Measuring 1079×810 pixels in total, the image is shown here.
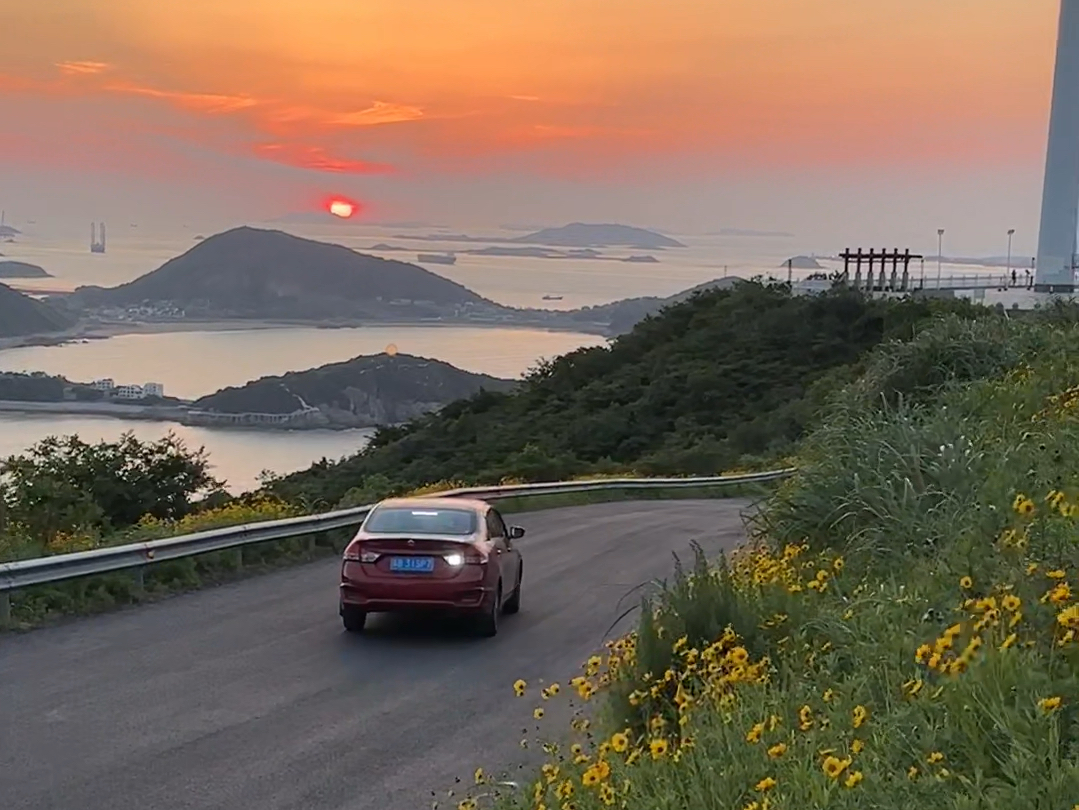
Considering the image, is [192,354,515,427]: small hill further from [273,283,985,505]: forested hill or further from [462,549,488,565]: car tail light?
[462,549,488,565]: car tail light

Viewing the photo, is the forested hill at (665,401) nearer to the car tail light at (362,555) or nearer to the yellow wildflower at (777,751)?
the car tail light at (362,555)

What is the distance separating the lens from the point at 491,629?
13695 mm

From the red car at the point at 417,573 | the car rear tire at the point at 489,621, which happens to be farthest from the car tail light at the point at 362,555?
the car rear tire at the point at 489,621

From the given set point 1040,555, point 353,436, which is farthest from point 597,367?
point 1040,555

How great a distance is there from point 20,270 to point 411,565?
130339mm

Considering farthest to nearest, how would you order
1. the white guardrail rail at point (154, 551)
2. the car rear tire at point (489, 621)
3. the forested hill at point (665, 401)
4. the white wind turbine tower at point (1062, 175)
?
1. the white wind turbine tower at point (1062, 175)
2. the forested hill at point (665, 401)
3. the car rear tire at point (489, 621)
4. the white guardrail rail at point (154, 551)

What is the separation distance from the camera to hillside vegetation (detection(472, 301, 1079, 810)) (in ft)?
15.6

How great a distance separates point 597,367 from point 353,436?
54.9 ft

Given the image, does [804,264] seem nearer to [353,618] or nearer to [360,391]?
[360,391]

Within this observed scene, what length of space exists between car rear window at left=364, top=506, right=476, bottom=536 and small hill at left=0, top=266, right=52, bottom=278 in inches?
4648

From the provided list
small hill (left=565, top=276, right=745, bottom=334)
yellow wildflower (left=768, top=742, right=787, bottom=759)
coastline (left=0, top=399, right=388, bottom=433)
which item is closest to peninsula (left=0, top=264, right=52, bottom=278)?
small hill (left=565, top=276, right=745, bottom=334)

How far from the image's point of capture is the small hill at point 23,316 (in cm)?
8138

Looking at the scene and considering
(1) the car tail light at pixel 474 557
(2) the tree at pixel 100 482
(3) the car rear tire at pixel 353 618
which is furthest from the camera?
(2) the tree at pixel 100 482

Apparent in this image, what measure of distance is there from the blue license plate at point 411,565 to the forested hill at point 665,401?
2273 cm
